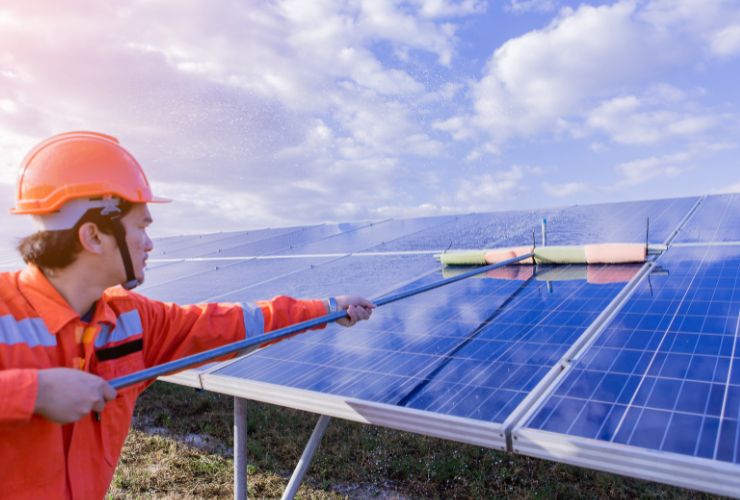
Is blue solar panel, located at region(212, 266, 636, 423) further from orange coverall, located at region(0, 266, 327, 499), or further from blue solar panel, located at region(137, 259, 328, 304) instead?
blue solar panel, located at region(137, 259, 328, 304)

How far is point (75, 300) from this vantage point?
2.54m

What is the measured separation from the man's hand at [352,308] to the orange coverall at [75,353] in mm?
485

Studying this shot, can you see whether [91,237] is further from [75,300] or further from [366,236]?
[366,236]

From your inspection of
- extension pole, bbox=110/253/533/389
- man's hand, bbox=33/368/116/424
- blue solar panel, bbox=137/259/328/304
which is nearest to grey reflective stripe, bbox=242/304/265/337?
extension pole, bbox=110/253/533/389

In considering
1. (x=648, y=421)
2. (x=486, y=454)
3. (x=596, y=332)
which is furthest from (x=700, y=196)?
(x=648, y=421)

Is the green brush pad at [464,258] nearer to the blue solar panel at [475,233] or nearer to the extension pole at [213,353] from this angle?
the blue solar panel at [475,233]

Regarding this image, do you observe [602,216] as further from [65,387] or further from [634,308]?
[65,387]

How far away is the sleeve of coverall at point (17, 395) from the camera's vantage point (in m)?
1.83

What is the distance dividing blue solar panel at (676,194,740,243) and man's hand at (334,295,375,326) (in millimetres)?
4484

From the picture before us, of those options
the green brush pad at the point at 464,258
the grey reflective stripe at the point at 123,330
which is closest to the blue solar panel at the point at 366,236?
the green brush pad at the point at 464,258

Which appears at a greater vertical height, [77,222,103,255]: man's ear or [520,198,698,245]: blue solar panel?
[77,222,103,255]: man's ear

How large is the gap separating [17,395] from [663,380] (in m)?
3.01

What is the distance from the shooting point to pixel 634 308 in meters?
4.00

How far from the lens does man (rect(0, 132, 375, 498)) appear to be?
2252 millimetres
